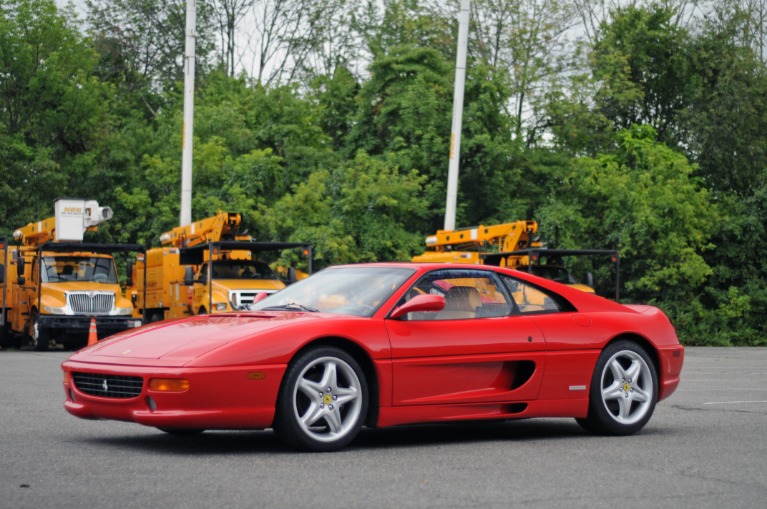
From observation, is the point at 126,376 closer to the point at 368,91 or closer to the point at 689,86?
the point at 368,91

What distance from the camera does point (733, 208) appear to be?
39.6 m

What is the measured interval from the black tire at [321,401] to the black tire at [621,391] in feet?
6.74

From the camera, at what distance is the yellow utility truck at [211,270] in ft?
85.5

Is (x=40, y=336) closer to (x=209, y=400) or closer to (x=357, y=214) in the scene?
(x=357, y=214)

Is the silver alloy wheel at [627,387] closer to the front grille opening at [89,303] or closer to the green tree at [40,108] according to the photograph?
the front grille opening at [89,303]

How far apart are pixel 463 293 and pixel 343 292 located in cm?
85

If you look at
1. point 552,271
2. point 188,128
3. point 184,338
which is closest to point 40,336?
point 188,128

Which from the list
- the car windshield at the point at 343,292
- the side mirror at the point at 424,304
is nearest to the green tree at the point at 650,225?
the car windshield at the point at 343,292

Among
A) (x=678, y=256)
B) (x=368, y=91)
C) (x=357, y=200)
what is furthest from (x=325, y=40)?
(x=678, y=256)

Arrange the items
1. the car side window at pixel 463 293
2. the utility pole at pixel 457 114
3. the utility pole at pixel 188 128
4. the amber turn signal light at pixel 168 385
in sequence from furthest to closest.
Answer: the utility pole at pixel 188 128 → the utility pole at pixel 457 114 → the car side window at pixel 463 293 → the amber turn signal light at pixel 168 385

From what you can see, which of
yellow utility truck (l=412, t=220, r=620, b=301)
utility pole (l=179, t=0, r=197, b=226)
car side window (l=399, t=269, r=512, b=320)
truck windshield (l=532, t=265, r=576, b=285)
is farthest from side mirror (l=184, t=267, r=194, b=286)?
car side window (l=399, t=269, r=512, b=320)

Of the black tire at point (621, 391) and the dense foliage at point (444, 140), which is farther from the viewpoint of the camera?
the dense foliage at point (444, 140)

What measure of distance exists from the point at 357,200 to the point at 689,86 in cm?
1729

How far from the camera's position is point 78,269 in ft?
89.4
